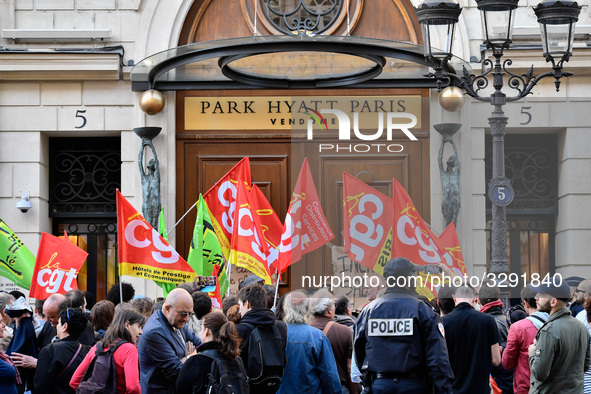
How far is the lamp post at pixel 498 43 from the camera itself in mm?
11031

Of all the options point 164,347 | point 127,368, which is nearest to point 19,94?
point 164,347

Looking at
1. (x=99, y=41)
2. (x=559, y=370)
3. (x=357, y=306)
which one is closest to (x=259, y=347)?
(x=559, y=370)

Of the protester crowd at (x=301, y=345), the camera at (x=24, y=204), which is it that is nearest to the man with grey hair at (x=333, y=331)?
the protester crowd at (x=301, y=345)

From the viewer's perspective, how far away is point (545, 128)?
1628 centimetres

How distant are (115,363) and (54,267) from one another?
5.18m

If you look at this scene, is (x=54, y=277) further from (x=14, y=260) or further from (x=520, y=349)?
(x=520, y=349)

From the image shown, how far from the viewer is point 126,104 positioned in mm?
16641

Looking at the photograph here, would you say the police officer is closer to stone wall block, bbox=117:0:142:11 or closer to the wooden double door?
the wooden double door

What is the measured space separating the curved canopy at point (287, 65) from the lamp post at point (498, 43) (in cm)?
259

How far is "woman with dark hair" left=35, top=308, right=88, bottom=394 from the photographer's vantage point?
870cm

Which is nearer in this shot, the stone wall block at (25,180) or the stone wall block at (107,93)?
A: the stone wall block at (25,180)

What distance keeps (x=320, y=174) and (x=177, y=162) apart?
3018mm

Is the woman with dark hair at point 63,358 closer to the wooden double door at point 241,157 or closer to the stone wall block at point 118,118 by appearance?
the wooden double door at point 241,157

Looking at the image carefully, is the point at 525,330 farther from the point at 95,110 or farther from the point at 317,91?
the point at 95,110
